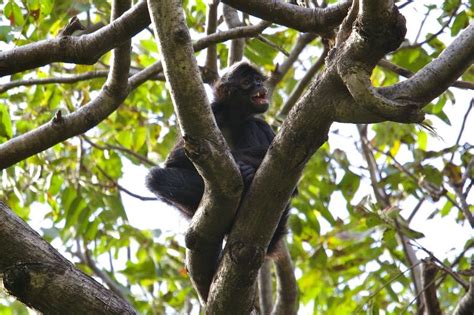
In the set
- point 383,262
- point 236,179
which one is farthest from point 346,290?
point 236,179

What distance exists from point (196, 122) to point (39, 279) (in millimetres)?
1512

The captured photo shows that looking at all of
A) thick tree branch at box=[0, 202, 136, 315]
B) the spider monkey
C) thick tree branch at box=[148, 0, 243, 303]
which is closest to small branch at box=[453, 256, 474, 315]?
the spider monkey

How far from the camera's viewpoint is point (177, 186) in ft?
21.7

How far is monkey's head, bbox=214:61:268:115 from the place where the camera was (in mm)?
8250

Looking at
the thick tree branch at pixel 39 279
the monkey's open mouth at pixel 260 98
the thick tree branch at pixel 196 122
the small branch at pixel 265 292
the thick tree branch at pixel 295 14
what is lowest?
the thick tree branch at pixel 39 279

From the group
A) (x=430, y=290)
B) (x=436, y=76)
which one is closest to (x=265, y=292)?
(x=430, y=290)

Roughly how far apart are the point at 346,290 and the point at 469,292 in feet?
9.24

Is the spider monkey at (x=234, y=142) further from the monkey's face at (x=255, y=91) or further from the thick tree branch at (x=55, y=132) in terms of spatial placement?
the thick tree branch at (x=55, y=132)

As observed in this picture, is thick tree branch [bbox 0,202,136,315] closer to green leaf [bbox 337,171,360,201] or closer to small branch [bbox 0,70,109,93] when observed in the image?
small branch [bbox 0,70,109,93]

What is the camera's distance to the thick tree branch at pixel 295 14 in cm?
529

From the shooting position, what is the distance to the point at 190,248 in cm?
536

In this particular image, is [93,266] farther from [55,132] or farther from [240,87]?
[55,132]

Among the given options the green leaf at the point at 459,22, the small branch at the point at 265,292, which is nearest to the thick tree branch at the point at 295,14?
the green leaf at the point at 459,22

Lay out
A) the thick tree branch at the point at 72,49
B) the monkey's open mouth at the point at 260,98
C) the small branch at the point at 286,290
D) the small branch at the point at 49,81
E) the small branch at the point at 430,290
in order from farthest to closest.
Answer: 1. the small branch at the point at 286,290
2. the monkey's open mouth at the point at 260,98
3. the small branch at the point at 430,290
4. the small branch at the point at 49,81
5. the thick tree branch at the point at 72,49
